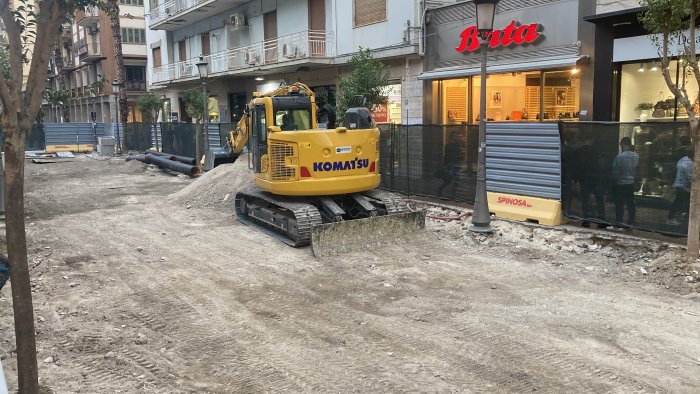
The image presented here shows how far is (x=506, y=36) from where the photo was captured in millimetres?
16609

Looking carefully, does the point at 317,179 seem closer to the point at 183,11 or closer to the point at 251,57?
the point at 251,57

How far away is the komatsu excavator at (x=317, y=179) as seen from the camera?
10102mm

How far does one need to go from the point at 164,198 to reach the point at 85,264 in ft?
24.4

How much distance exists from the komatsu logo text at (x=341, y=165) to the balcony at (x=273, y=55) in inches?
510

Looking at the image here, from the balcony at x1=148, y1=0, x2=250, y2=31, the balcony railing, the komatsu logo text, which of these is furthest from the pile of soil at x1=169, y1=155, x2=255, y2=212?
the balcony railing

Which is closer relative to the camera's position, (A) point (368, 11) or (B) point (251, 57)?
(A) point (368, 11)

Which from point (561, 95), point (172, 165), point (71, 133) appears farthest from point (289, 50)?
point (71, 133)

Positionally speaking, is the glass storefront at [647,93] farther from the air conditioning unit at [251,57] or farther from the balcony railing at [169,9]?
the balcony railing at [169,9]

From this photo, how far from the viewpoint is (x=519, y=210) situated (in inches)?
445

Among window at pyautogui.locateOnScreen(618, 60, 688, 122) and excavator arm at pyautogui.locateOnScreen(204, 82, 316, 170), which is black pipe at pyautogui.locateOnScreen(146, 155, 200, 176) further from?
window at pyautogui.locateOnScreen(618, 60, 688, 122)

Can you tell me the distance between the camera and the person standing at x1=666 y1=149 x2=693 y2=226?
869 cm

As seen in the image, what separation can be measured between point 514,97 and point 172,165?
13.3 metres

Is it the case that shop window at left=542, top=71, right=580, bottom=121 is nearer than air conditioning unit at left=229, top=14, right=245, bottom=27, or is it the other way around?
shop window at left=542, top=71, right=580, bottom=121

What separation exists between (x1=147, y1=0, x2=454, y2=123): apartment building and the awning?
3.37ft
